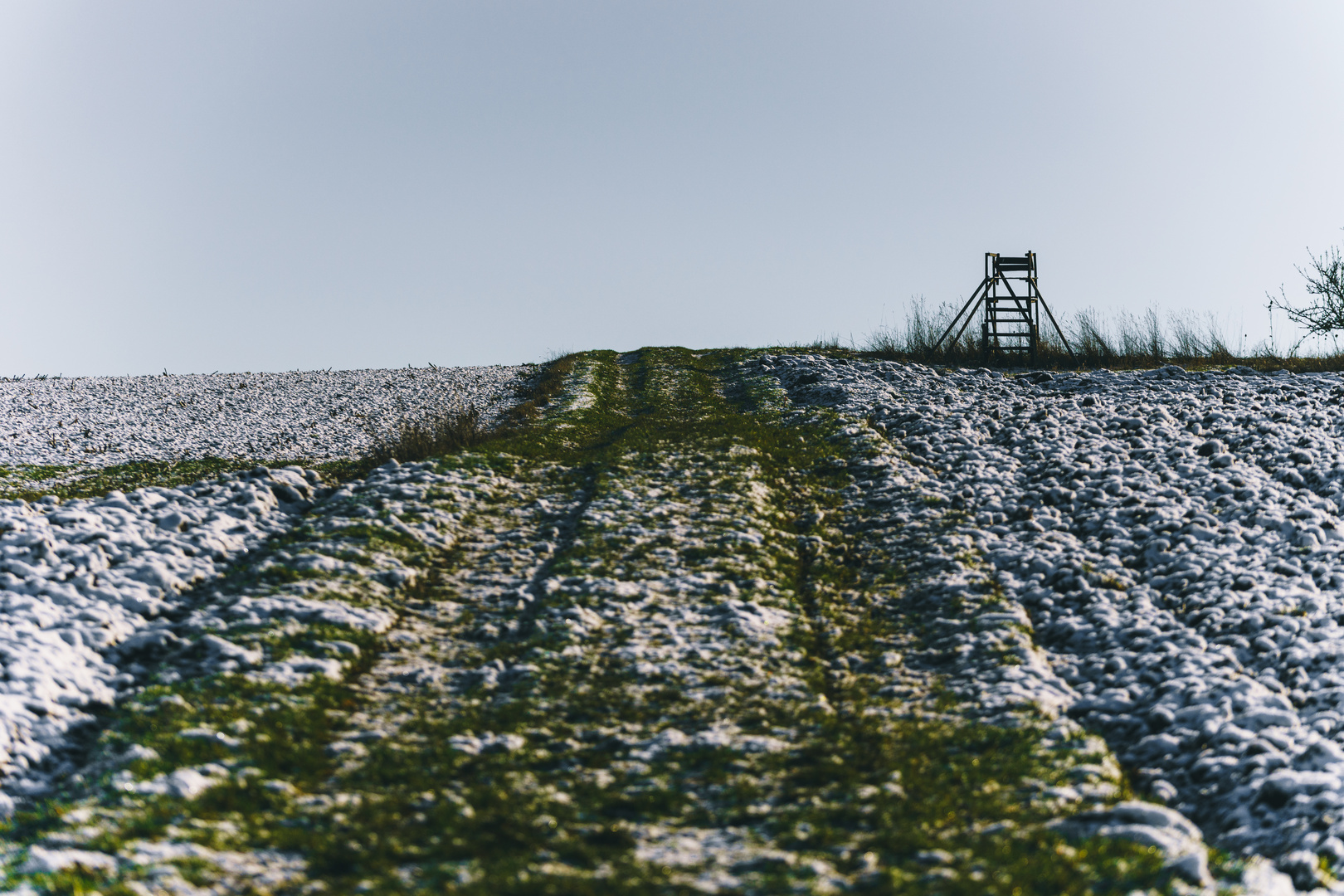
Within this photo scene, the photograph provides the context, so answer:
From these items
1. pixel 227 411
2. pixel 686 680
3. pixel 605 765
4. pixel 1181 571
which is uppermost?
pixel 227 411

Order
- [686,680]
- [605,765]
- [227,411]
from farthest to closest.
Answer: [227,411], [686,680], [605,765]

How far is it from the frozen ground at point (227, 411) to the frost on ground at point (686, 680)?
8.51 metres

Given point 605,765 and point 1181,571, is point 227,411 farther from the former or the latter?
point 1181,571

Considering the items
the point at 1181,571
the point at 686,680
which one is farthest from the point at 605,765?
the point at 1181,571

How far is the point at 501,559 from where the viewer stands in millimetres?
10305

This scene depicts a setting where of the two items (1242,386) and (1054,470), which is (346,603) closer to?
(1054,470)

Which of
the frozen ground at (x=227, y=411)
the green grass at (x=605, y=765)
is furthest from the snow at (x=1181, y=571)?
the frozen ground at (x=227, y=411)

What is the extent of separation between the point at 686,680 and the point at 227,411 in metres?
25.2

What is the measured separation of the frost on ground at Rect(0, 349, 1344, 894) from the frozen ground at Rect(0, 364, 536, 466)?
8506 mm

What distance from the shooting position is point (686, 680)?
23.9ft

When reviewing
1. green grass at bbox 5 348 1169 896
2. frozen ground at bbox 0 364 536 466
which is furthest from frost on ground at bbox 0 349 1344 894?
frozen ground at bbox 0 364 536 466

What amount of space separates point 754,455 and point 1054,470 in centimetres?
473

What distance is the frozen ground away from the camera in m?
20.2

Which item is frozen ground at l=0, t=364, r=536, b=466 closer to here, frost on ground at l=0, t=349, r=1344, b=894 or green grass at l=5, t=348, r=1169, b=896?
frost on ground at l=0, t=349, r=1344, b=894
